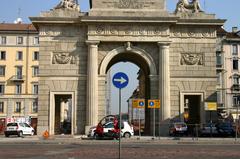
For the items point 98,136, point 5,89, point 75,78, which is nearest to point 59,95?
point 75,78

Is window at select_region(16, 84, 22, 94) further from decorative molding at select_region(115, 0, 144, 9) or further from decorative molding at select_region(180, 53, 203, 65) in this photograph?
decorative molding at select_region(180, 53, 203, 65)

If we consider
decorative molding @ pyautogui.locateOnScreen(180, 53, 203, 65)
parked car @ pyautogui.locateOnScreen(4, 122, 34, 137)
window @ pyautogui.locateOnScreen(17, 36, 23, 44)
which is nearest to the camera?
decorative molding @ pyautogui.locateOnScreen(180, 53, 203, 65)

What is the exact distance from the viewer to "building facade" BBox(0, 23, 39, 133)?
8306 centimetres

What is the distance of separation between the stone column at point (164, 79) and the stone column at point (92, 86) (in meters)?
6.27

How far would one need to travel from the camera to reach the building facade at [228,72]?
Result: 7881 cm

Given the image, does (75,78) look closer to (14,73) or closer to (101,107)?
(101,107)

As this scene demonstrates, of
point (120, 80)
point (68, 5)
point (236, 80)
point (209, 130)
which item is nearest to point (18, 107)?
point (236, 80)

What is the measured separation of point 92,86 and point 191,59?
10.3 metres

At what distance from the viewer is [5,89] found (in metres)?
83.4

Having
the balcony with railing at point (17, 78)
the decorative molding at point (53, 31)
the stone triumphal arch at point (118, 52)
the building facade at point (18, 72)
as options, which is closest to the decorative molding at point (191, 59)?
the stone triumphal arch at point (118, 52)

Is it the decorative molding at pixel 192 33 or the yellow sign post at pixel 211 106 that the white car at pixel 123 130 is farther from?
the decorative molding at pixel 192 33

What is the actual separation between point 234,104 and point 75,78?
44327 millimetres

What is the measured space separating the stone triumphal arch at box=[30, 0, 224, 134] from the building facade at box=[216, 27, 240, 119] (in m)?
36.7

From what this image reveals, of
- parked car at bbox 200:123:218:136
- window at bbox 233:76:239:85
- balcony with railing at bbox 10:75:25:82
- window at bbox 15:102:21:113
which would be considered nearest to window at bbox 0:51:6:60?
balcony with railing at bbox 10:75:25:82
